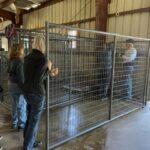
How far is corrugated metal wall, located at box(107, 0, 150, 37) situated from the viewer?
5102mm

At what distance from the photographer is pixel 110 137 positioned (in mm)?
2891

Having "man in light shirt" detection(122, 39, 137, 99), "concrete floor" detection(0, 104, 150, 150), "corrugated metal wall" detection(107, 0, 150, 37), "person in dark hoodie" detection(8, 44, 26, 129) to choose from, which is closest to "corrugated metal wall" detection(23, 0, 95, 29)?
"corrugated metal wall" detection(107, 0, 150, 37)

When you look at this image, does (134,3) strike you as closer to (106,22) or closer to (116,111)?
(106,22)

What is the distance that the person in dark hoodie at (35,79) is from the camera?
2072mm

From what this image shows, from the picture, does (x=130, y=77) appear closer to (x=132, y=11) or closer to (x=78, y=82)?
(x=78, y=82)

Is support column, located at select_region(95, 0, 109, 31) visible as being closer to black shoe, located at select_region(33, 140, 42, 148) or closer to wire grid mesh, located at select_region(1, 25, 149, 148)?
wire grid mesh, located at select_region(1, 25, 149, 148)

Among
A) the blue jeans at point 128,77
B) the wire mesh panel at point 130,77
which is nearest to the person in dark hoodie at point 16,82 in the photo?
the wire mesh panel at point 130,77

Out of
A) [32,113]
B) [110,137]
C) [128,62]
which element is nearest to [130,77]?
[128,62]

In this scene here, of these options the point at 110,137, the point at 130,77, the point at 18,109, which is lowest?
the point at 110,137

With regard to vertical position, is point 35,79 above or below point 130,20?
below

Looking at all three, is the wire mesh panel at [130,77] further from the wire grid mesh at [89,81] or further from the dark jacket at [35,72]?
the dark jacket at [35,72]

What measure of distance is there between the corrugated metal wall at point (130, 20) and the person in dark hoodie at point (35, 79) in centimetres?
385

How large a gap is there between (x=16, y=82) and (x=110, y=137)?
170 centimetres

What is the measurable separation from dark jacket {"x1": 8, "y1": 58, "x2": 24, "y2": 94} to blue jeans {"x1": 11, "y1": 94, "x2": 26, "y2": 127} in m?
0.13
